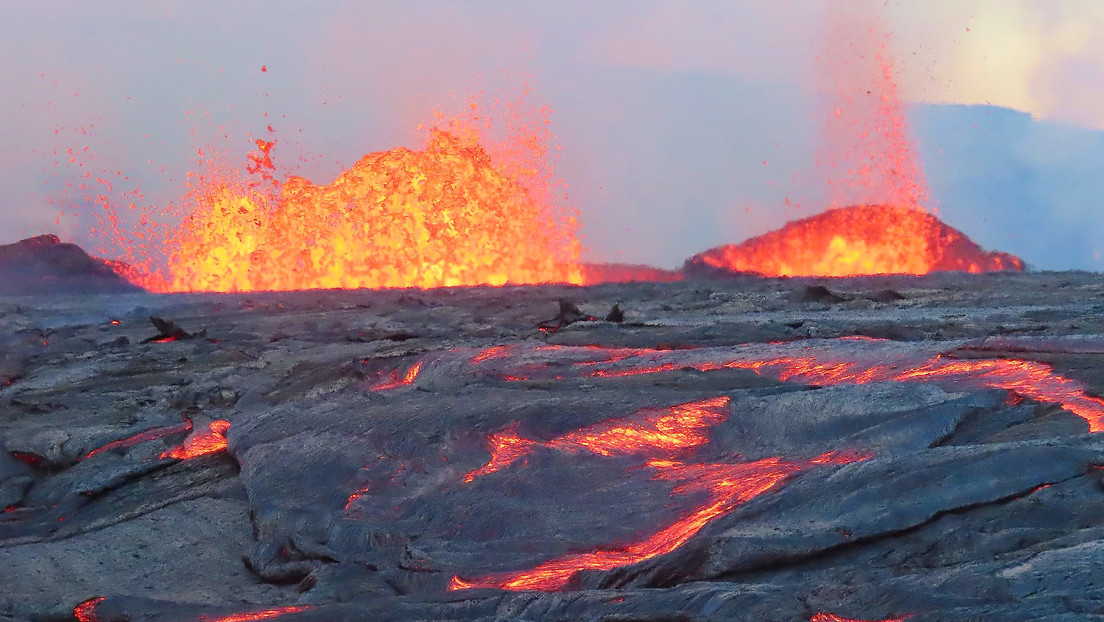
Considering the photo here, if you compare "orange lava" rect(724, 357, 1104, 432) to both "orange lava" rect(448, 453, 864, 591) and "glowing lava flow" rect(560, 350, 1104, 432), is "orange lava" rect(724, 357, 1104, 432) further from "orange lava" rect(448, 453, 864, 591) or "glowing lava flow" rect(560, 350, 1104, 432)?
"orange lava" rect(448, 453, 864, 591)

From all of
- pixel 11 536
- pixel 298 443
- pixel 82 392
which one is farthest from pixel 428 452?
pixel 82 392

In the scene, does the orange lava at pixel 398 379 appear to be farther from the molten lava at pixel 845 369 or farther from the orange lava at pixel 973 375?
the orange lava at pixel 973 375

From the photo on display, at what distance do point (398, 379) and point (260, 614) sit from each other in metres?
3.40

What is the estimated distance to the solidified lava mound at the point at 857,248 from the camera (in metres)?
32.2

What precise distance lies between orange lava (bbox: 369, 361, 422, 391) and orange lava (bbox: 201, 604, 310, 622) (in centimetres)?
304

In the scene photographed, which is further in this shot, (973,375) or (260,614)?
(973,375)

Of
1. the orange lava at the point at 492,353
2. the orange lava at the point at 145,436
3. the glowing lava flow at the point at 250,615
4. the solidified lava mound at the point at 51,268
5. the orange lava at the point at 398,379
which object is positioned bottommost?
the glowing lava flow at the point at 250,615

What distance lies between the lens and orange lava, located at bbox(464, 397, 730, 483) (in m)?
5.20

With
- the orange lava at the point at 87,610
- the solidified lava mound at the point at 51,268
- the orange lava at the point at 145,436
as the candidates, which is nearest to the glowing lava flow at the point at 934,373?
the orange lava at the point at 145,436

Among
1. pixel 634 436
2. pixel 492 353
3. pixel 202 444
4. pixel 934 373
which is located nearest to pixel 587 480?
pixel 634 436

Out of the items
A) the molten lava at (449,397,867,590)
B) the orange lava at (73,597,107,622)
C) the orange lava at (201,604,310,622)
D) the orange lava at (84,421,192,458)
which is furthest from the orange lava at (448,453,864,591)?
the orange lava at (84,421,192,458)

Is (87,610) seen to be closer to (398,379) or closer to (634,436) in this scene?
(634,436)

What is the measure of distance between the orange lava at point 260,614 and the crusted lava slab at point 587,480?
0.02 metres

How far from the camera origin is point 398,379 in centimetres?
734
